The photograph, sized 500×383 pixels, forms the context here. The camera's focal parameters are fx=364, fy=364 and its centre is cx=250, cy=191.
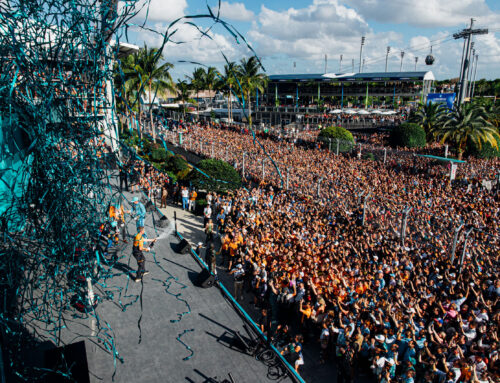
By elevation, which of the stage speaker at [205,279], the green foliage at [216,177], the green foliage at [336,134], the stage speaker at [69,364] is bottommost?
the stage speaker at [205,279]

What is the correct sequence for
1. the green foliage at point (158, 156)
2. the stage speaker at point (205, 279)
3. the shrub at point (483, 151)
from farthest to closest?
the shrub at point (483, 151) < the green foliage at point (158, 156) < the stage speaker at point (205, 279)

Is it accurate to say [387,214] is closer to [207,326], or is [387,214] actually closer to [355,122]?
[207,326]

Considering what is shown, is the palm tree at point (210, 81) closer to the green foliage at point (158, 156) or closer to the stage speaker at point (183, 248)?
the green foliage at point (158, 156)

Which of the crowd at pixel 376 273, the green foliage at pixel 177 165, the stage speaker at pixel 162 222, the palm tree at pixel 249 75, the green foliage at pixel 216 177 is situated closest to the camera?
the crowd at pixel 376 273

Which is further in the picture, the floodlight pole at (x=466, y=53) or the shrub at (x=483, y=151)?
the floodlight pole at (x=466, y=53)

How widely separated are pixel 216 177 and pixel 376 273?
33.8 feet

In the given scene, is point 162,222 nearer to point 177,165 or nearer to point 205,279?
point 205,279

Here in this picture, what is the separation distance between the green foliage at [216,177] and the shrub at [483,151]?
19.0m

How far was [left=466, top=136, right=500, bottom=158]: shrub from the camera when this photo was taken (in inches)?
1042

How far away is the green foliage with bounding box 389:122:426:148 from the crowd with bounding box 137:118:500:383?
47.2 feet

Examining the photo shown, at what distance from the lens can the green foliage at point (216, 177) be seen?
18.0m

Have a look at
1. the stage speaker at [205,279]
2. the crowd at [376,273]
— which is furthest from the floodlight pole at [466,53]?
the stage speaker at [205,279]

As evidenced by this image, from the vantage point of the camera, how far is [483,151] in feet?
87.0

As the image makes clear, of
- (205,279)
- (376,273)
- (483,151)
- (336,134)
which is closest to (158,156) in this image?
(336,134)
